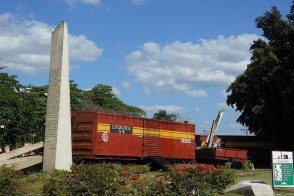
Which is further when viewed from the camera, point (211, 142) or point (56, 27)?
point (211, 142)

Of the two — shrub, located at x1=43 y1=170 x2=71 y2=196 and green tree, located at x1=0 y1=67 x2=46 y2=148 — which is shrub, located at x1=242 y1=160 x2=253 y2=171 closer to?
green tree, located at x1=0 y1=67 x2=46 y2=148

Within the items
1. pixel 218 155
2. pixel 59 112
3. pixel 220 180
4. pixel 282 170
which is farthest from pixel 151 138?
pixel 220 180

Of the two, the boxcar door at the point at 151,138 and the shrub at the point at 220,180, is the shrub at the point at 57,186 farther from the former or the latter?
the boxcar door at the point at 151,138

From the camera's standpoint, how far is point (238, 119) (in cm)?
4481

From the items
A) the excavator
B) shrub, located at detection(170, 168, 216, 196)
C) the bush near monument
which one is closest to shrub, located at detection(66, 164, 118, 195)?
the bush near monument

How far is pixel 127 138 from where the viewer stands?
87.7ft

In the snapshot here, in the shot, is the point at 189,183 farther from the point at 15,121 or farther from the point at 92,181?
the point at 15,121

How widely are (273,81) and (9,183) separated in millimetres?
29819

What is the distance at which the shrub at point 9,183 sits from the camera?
11117 mm

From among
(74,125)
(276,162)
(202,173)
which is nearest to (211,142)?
(74,125)

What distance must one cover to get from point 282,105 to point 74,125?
1901 cm

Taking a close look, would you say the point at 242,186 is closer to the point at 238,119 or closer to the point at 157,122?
the point at 157,122

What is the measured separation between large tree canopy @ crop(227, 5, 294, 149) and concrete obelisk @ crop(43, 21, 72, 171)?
1962 cm

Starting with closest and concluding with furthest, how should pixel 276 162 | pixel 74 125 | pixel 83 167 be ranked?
1. pixel 83 167
2. pixel 276 162
3. pixel 74 125
